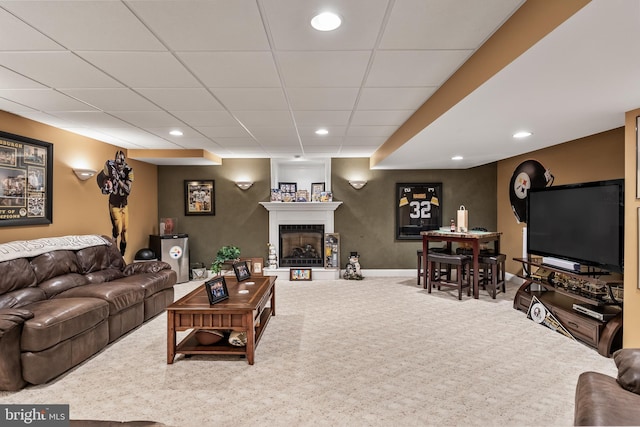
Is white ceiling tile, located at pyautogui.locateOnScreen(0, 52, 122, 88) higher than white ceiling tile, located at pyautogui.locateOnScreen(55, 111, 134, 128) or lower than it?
lower

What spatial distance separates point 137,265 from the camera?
4527 mm

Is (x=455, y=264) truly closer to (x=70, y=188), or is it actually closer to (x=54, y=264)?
(x=54, y=264)

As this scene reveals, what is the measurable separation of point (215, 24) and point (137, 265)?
372cm

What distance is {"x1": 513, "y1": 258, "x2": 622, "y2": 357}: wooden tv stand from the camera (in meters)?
3.08

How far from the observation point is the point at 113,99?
10.4ft

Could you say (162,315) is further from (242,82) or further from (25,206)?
(242,82)

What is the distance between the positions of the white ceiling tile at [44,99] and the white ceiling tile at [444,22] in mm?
2994

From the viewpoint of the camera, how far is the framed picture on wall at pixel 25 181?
3.53 m

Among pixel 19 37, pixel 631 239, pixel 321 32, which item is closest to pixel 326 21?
pixel 321 32

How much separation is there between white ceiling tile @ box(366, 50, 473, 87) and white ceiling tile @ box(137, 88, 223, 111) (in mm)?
1538

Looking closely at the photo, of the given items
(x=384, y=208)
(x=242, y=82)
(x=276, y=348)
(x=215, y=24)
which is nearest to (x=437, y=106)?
(x=242, y=82)

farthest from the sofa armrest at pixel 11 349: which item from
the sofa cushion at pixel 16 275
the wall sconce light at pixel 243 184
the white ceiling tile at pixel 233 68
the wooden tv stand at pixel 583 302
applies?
the wooden tv stand at pixel 583 302

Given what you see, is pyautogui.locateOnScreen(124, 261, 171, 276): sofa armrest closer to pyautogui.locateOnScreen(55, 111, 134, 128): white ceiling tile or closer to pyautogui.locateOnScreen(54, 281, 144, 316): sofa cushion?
pyautogui.locateOnScreen(54, 281, 144, 316): sofa cushion

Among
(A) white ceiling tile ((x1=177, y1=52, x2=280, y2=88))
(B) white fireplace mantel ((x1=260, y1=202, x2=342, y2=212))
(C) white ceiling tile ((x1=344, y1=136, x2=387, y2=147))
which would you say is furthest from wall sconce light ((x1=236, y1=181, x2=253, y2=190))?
(A) white ceiling tile ((x1=177, y1=52, x2=280, y2=88))
